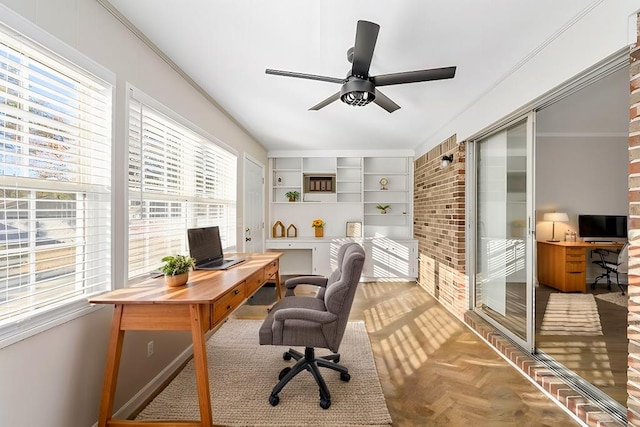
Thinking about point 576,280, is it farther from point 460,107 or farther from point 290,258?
point 290,258

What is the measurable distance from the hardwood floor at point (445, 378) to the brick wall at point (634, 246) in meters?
0.48

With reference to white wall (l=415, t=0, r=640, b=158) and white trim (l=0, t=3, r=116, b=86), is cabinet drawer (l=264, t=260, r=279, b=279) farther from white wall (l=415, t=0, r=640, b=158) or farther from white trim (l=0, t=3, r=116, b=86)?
white wall (l=415, t=0, r=640, b=158)

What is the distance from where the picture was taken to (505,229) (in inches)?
→ 113

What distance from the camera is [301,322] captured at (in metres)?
1.90

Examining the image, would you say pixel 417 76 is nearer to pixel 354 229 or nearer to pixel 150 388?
pixel 150 388

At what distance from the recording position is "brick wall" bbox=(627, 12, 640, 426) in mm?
1448

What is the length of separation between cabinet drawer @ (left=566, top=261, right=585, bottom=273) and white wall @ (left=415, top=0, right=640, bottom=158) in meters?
3.00

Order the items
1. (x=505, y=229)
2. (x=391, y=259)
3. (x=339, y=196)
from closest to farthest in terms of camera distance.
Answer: (x=505, y=229) < (x=391, y=259) < (x=339, y=196)

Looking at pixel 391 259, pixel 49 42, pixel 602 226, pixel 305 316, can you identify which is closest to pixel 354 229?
pixel 391 259

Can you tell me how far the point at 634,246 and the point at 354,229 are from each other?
4241mm

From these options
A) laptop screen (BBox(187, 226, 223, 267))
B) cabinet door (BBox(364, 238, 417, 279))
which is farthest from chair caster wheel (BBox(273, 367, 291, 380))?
cabinet door (BBox(364, 238, 417, 279))

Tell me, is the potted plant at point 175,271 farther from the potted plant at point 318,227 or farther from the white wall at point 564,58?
the potted plant at point 318,227

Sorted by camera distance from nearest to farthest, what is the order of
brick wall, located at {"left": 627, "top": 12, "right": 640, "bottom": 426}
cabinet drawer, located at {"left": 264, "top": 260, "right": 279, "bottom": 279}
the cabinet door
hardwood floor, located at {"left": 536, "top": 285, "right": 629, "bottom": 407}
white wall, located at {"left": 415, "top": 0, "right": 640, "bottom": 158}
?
brick wall, located at {"left": 627, "top": 12, "right": 640, "bottom": 426}
white wall, located at {"left": 415, "top": 0, "right": 640, "bottom": 158}
hardwood floor, located at {"left": 536, "top": 285, "right": 629, "bottom": 407}
cabinet drawer, located at {"left": 264, "top": 260, "right": 279, "bottom": 279}
the cabinet door

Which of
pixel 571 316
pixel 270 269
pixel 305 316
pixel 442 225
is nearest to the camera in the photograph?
pixel 305 316
